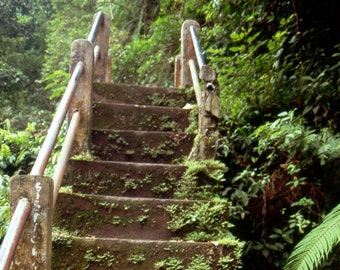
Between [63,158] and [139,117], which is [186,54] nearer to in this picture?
[139,117]

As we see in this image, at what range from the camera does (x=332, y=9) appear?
17.6 feet

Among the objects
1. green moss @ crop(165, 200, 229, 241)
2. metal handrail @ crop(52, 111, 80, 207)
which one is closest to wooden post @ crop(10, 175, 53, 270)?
metal handrail @ crop(52, 111, 80, 207)

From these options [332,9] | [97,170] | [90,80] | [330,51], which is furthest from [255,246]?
[332,9]

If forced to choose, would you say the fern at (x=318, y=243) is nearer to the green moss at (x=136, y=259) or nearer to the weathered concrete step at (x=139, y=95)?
the green moss at (x=136, y=259)

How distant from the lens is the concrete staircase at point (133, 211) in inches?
123

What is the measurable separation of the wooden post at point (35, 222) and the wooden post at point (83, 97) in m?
1.73

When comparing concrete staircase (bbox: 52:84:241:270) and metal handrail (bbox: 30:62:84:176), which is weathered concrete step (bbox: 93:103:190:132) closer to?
concrete staircase (bbox: 52:84:241:270)

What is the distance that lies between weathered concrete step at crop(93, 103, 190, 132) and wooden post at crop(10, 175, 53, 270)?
92.4 inches

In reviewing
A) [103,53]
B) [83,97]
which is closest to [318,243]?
[83,97]

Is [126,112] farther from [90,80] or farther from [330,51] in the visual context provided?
[330,51]

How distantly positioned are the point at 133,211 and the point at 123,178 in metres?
0.49

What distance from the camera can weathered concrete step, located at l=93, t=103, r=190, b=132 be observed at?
15.8 feet

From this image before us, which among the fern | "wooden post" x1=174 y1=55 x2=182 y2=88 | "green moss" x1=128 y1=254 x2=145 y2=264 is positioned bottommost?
"green moss" x1=128 y1=254 x2=145 y2=264

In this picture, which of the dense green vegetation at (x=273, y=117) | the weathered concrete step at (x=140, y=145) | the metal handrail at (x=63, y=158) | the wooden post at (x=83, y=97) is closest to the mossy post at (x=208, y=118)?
the weathered concrete step at (x=140, y=145)
